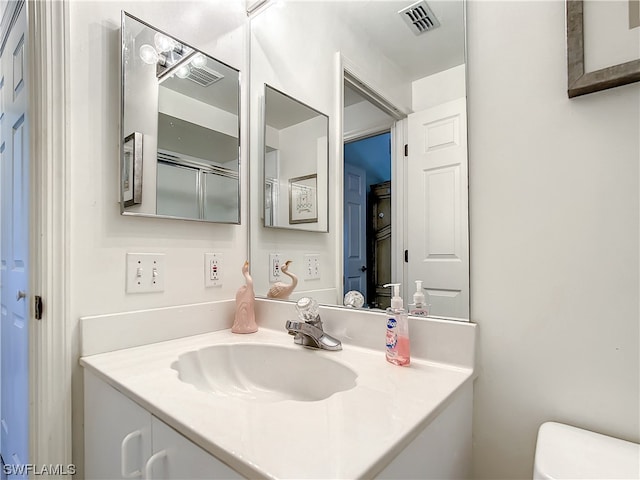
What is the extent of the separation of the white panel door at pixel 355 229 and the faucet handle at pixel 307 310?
128 millimetres

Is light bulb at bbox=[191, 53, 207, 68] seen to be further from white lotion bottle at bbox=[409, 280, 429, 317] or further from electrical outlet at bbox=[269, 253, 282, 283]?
white lotion bottle at bbox=[409, 280, 429, 317]

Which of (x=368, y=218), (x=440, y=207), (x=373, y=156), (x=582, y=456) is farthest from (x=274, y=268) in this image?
(x=582, y=456)

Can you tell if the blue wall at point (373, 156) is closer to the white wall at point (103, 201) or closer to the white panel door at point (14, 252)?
the white wall at point (103, 201)

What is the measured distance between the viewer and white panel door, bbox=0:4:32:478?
1.10 meters

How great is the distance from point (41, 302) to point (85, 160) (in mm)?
400

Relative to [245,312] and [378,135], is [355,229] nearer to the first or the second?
[378,135]

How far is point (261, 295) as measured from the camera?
1303mm

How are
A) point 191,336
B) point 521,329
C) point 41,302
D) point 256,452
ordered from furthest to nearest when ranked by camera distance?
point 191,336, point 41,302, point 521,329, point 256,452

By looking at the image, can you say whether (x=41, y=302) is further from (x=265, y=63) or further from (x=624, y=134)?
(x=624, y=134)

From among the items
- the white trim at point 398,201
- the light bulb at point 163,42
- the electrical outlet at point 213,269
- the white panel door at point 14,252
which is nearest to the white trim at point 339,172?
the white trim at point 398,201

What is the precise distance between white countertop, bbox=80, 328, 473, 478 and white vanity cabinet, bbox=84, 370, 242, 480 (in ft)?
0.08

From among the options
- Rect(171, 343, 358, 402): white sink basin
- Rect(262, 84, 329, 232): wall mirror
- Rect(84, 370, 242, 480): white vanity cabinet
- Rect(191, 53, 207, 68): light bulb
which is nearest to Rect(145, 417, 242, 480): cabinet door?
Rect(84, 370, 242, 480): white vanity cabinet

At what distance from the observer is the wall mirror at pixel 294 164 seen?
3.99 feet

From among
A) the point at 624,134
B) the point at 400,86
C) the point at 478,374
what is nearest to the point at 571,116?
the point at 624,134
